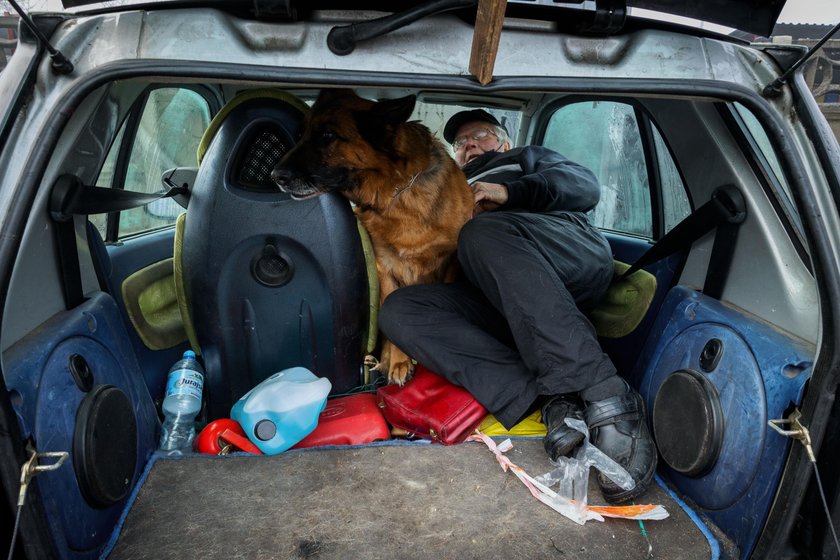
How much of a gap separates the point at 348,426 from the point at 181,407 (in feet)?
2.11

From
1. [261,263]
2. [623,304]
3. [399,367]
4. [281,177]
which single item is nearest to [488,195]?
[623,304]

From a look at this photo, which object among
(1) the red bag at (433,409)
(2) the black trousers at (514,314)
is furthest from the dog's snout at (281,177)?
(1) the red bag at (433,409)

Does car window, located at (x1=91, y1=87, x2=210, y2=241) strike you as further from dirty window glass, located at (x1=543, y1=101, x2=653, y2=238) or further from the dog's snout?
dirty window glass, located at (x1=543, y1=101, x2=653, y2=238)

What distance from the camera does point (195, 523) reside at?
151 cm

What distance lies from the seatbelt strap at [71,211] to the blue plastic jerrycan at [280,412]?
0.66 m

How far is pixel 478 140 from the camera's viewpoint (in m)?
3.31

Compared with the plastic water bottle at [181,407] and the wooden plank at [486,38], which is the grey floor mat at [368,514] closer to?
the plastic water bottle at [181,407]

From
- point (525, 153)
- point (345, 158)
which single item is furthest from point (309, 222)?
point (525, 153)

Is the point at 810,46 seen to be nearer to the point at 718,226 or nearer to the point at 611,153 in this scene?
the point at 718,226

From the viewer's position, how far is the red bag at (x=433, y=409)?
1.95 metres

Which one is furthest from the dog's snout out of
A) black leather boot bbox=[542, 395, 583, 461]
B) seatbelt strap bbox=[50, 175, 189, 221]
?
black leather boot bbox=[542, 395, 583, 461]

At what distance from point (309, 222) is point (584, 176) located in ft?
4.98

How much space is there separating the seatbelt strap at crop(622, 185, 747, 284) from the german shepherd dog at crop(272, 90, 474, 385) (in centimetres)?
100

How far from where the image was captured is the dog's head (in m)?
2.11
